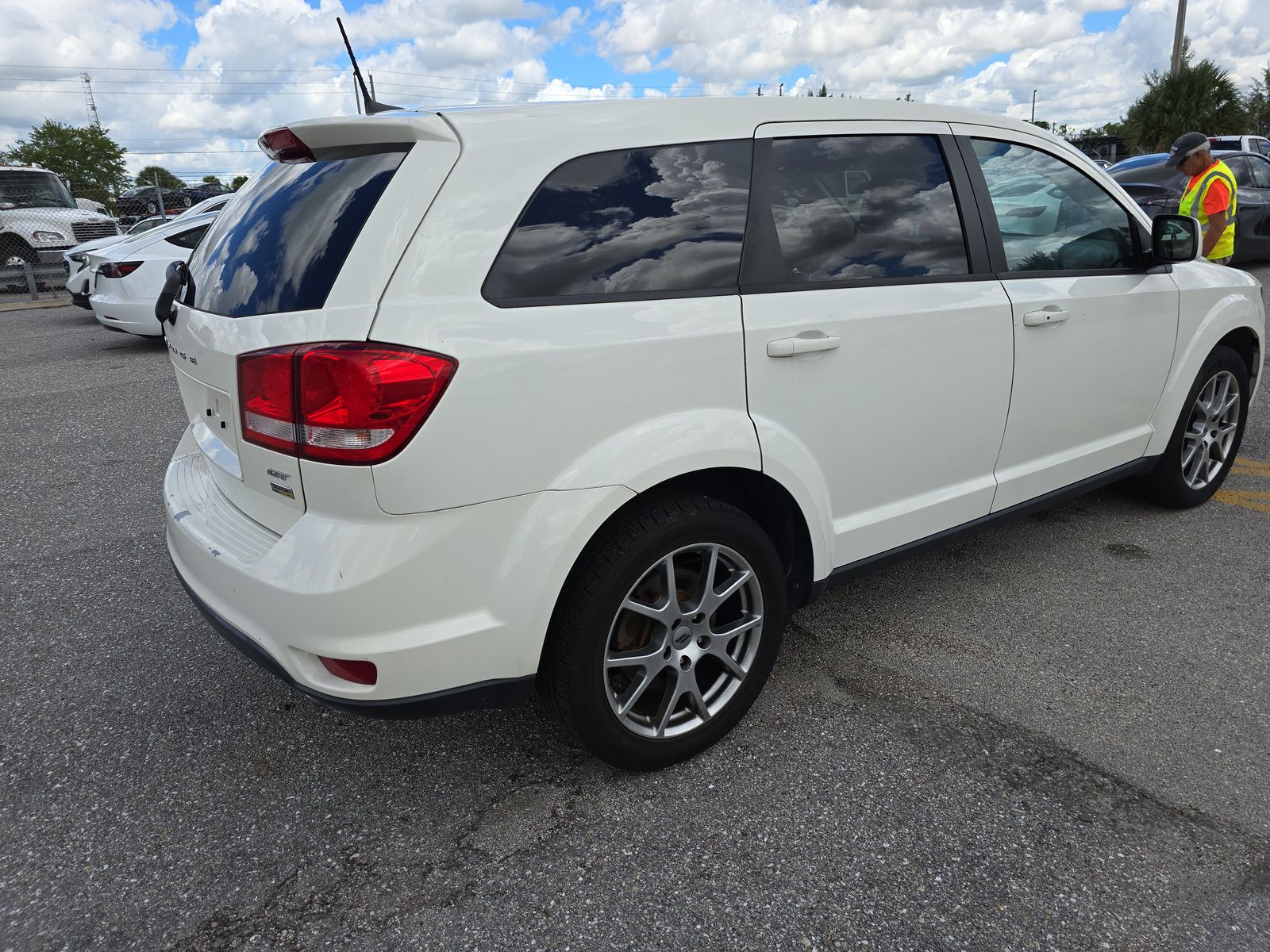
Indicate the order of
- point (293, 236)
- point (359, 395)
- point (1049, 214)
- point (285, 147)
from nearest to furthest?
point (359, 395), point (293, 236), point (285, 147), point (1049, 214)

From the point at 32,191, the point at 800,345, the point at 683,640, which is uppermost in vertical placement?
the point at 32,191

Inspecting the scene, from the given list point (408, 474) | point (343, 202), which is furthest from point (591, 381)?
point (343, 202)

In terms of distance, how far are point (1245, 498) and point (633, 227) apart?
12.8 ft

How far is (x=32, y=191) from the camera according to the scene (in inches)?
611

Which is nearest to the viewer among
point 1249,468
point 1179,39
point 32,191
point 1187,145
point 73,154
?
point 1249,468

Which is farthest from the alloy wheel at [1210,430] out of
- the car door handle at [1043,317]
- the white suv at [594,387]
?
the white suv at [594,387]

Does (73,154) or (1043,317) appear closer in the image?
(1043,317)

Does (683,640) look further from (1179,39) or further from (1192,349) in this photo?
(1179,39)

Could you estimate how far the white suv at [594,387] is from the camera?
2070 millimetres

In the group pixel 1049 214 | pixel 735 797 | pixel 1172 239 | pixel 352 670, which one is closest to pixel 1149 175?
pixel 1172 239

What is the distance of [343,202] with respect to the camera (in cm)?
223

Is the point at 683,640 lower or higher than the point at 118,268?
lower

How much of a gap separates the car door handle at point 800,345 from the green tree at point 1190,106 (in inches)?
1406

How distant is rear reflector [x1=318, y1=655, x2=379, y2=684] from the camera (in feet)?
6.98
